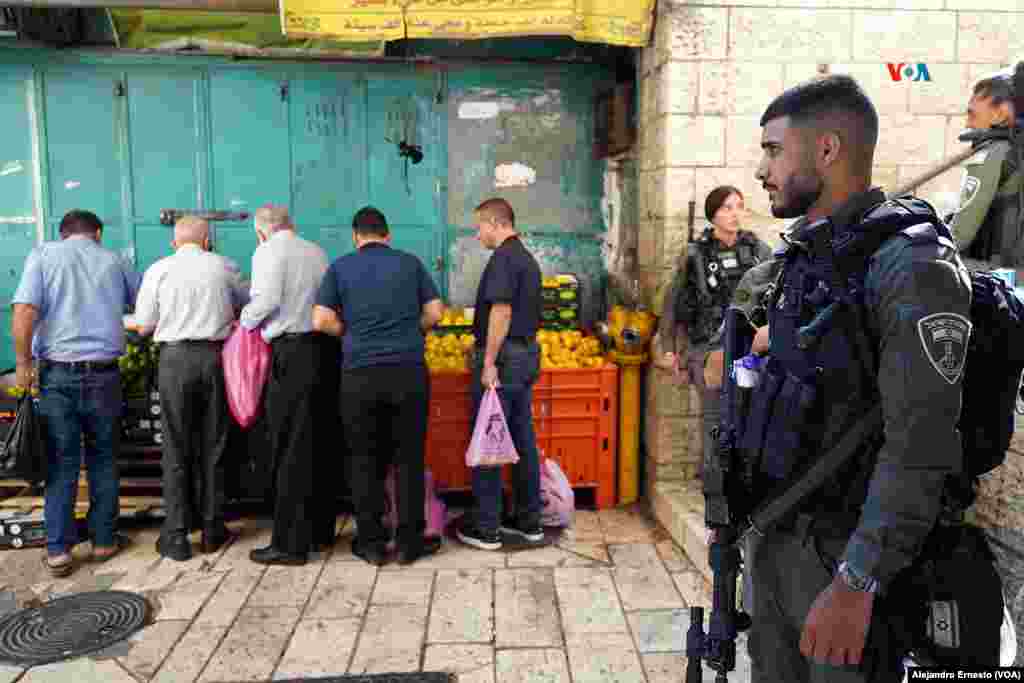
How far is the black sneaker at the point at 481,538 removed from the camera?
5.23 metres

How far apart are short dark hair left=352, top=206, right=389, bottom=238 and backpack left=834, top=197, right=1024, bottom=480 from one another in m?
3.38

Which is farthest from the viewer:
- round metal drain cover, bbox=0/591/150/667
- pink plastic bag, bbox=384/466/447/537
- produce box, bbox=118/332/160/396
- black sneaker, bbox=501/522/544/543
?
produce box, bbox=118/332/160/396

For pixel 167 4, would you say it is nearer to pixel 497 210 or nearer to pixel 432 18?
pixel 432 18

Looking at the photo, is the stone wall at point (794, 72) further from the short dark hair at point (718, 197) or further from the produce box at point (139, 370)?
the produce box at point (139, 370)

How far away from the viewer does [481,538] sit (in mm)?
5273

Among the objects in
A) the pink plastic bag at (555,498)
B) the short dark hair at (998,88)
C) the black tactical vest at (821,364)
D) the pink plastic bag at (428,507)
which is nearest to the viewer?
the black tactical vest at (821,364)

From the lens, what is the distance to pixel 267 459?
5582mm

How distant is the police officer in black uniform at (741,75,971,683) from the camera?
181 centimetres

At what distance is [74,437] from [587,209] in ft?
13.9

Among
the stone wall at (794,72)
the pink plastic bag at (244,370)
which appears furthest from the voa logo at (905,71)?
the pink plastic bag at (244,370)

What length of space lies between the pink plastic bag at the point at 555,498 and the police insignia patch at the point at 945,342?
3800 mm

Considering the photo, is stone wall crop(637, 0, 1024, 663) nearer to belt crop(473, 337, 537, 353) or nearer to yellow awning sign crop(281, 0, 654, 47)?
yellow awning sign crop(281, 0, 654, 47)

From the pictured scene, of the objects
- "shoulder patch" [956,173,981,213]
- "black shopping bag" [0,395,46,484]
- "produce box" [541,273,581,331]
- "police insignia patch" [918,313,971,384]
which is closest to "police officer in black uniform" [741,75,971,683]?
"police insignia patch" [918,313,971,384]

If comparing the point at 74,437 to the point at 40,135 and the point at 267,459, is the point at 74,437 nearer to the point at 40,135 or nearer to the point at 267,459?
the point at 267,459
